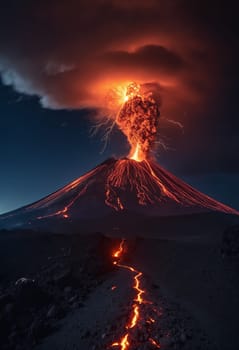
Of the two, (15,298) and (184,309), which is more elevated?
(15,298)

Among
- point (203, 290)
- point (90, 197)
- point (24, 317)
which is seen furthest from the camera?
point (90, 197)

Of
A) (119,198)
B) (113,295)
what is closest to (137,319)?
(113,295)

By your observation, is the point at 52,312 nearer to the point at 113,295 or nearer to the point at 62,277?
the point at 113,295

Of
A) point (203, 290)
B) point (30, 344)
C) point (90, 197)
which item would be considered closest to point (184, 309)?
point (203, 290)

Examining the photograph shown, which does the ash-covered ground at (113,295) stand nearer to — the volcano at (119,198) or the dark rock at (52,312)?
the dark rock at (52,312)

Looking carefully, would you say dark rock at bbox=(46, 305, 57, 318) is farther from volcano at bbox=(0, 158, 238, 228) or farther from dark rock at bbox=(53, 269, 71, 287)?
volcano at bbox=(0, 158, 238, 228)

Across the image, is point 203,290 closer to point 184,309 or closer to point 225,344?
point 184,309

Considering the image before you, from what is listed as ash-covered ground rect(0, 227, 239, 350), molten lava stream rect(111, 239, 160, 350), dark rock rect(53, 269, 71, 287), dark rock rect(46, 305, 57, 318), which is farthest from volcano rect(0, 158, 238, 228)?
dark rock rect(46, 305, 57, 318)
